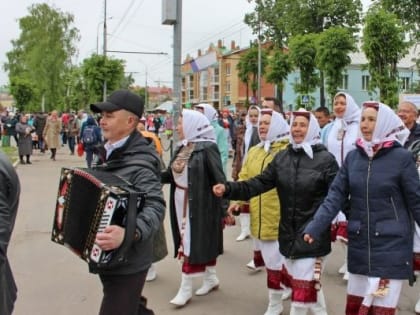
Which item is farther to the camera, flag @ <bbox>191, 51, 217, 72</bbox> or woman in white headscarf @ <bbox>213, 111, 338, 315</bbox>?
flag @ <bbox>191, 51, 217, 72</bbox>

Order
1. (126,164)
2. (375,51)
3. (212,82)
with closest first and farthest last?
(126,164)
(375,51)
(212,82)

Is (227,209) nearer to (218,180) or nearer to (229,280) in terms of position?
(218,180)

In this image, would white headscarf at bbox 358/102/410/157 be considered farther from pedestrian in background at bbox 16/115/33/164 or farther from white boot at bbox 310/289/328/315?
pedestrian in background at bbox 16/115/33/164

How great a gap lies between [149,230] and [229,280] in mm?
3454

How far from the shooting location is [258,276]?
636 cm

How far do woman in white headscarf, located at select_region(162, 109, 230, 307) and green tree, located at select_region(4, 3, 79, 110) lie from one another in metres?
56.0

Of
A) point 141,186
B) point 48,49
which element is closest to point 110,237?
point 141,186

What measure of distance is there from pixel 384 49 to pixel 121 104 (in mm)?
16136

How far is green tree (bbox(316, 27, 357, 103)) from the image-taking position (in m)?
24.6

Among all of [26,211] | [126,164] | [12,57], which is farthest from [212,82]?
[126,164]

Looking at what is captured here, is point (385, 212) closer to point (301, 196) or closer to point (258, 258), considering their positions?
point (301, 196)

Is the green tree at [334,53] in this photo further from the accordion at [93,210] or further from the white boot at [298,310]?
the accordion at [93,210]

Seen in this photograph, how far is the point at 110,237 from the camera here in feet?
8.71

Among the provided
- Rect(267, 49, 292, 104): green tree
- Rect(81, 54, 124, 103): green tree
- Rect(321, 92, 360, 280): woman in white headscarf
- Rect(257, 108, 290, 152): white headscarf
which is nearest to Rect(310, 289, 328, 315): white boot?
Result: Rect(257, 108, 290, 152): white headscarf
